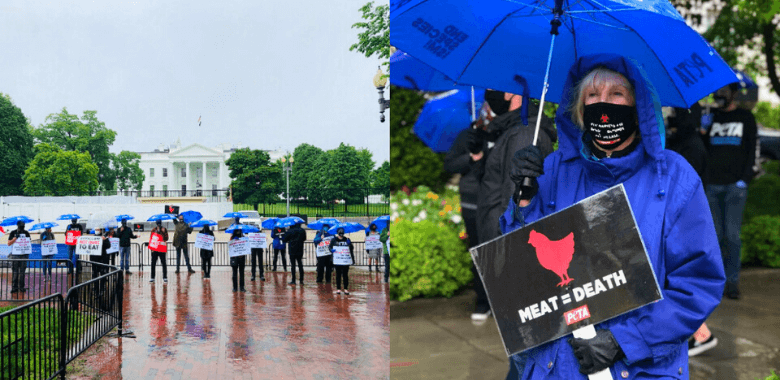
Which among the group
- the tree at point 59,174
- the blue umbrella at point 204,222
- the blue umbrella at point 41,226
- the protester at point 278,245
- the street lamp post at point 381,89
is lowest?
the protester at point 278,245

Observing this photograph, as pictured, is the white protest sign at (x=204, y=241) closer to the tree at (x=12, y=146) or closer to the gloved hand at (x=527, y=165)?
the tree at (x=12, y=146)

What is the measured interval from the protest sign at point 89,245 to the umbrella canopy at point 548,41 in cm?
682

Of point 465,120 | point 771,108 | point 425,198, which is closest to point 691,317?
point 465,120

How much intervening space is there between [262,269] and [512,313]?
12.0 metres

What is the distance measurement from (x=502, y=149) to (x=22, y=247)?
619 cm

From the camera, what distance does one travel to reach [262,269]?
13547 millimetres

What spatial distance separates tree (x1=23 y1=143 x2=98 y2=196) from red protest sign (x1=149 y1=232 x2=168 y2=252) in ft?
13.4

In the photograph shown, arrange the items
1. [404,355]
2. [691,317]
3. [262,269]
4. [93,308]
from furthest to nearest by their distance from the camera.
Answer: [262,269] < [93,308] < [404,355] < [691,317]

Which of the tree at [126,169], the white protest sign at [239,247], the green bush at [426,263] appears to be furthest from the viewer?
the white protest sign at [239,247]

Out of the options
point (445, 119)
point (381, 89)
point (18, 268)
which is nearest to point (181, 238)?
point (18, 268)

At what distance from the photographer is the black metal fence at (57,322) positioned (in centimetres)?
504

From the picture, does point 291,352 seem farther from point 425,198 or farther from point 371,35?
point 371,35

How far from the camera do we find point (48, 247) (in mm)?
7492

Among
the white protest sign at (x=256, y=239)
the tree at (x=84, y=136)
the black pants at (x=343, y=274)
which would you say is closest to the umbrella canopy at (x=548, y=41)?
the tree at (x=84, y=136)
